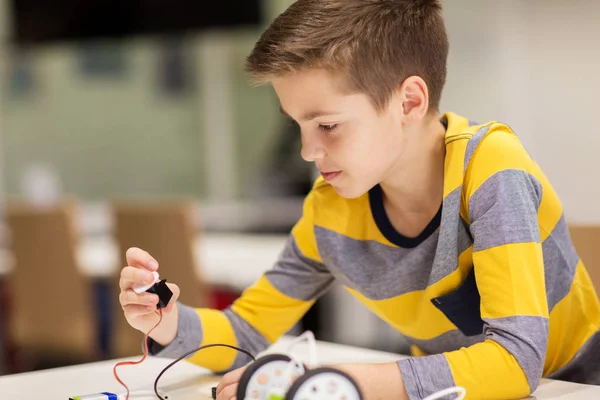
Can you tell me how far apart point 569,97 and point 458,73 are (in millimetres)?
527

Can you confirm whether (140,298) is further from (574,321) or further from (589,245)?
(589,245)

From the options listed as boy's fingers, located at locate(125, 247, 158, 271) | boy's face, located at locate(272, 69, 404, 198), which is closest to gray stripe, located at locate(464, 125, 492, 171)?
boy's face, located at locate(272, 69, 404, 198)

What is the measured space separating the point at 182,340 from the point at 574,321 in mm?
604

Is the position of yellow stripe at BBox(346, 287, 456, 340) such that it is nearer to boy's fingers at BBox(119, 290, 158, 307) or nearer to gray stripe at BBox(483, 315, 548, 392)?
gray stripe at BBox(483, 315, 548, 392)

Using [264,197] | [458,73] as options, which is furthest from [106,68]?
[458,73]

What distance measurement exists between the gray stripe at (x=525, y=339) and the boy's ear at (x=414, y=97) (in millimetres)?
314

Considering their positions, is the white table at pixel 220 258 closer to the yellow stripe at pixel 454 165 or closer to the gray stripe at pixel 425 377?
the yellow stripe at pixel 454 165

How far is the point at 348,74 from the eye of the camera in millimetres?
1104

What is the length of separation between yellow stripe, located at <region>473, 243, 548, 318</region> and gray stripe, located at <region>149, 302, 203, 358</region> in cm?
46

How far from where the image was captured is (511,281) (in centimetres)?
104

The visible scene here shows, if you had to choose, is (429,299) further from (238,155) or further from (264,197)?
(238,155)

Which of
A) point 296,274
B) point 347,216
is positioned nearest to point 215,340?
point 296,274

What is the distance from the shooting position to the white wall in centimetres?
384

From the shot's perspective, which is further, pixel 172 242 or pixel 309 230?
pixel 172 242
